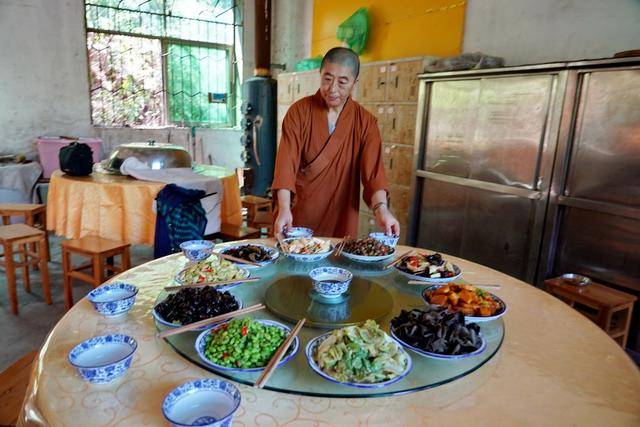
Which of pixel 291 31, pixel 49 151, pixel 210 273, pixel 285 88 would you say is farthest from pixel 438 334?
pixel 291 31

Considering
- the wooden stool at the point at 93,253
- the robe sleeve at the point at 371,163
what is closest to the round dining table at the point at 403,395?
the robe sleeve at the point at 371,163

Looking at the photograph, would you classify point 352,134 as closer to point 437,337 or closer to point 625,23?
point 437,337

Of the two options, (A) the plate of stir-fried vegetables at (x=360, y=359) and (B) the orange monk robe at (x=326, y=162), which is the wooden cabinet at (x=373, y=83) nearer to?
(B) the orange monk robe at (x=326, y=162)

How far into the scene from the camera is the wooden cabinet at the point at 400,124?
14.9ft

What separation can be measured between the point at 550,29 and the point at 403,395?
384cm

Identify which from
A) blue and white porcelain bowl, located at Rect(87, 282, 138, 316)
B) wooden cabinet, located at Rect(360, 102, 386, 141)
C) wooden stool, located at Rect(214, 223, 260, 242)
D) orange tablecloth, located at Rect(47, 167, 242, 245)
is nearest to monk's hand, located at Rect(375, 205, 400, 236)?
blue and white porcelain bowl, located at Rect(87, 282, 138, 316)

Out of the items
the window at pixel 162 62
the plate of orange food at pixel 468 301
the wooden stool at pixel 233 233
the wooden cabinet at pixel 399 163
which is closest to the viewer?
the plate of orange food at pixel 468 301

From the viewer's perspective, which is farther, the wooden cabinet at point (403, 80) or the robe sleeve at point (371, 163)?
the wooden cabinet at point (403, 80)

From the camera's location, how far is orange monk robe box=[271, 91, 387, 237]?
269 centimetres

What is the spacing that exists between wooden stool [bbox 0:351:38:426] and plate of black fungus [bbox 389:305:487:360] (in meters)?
1.28

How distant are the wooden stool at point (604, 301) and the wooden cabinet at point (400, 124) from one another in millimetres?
2317

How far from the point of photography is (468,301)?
1.41 metres

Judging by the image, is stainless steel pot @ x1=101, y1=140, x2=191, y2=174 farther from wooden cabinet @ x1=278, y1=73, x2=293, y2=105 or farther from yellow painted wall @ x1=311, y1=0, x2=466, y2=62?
yellow painted wall @ x1=311, y1=0, x2=466, y2=62

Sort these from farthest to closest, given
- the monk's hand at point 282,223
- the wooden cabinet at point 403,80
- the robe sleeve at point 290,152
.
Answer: the wooden cabinet at point 403,80 → the robe sleeve at point 290,152 → the monk's hand at point 282,223
